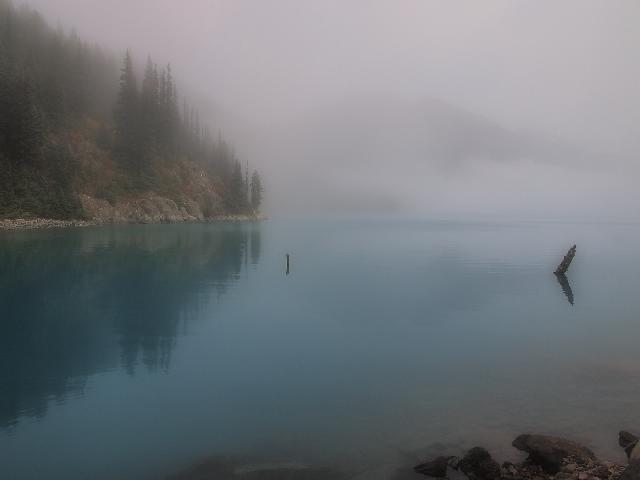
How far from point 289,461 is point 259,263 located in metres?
52.7

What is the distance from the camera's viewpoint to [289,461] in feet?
43.4

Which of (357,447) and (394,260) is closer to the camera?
(357,447)

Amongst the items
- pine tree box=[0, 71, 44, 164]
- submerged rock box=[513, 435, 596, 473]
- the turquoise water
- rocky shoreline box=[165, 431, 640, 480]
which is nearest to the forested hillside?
pine tree box=[0, 71, 44, 164]

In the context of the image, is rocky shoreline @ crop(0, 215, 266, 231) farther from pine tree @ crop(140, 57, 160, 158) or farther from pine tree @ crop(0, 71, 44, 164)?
pine tree @ crop(140, 57, 160, 158)

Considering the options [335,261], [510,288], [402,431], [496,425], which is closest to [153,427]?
[402,431]

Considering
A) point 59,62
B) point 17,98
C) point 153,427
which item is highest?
point 59,62

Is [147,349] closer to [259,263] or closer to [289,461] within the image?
[289,461]

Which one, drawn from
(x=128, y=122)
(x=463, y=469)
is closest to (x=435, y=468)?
(x=463, y=469)

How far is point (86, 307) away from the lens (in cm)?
3384

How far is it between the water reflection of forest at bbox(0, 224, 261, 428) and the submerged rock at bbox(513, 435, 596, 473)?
16539 mm

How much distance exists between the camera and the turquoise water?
1438cm

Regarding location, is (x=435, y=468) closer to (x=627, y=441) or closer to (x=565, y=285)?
(x=627, y=441)

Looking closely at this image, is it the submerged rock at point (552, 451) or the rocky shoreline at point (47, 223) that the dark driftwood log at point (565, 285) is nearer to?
the submerged rock at point (552, 451)

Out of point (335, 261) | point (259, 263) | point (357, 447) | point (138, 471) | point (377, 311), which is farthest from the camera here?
point (335, 261)
